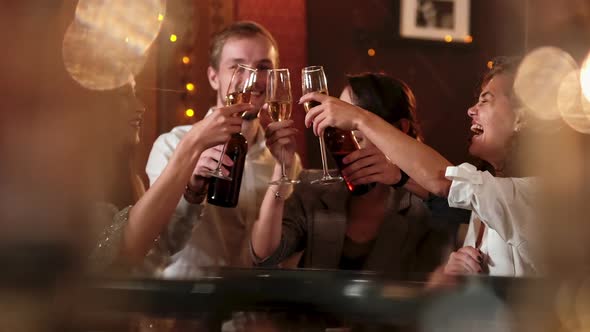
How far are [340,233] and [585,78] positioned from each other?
0.78 metres

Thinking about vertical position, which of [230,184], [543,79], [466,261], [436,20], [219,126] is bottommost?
[466,261]

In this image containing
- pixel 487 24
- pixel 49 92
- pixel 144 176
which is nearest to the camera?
pixel 49 92

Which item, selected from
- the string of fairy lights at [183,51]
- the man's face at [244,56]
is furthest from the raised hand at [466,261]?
the string of fairy lights at [183,51]

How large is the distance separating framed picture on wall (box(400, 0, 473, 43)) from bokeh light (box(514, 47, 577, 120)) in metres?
0.35

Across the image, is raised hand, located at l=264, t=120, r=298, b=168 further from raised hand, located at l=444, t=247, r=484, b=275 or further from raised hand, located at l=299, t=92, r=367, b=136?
raised hand, located at l=444, t=247, r=484, b=275

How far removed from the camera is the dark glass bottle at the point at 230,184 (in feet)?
3.82

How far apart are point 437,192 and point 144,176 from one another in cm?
70

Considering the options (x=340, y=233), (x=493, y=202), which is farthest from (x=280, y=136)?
(x=493, y=202)

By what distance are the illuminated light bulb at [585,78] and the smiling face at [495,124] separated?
45cm

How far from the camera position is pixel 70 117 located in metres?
0.70

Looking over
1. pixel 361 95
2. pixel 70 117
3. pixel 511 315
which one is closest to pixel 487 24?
pixel 361 95

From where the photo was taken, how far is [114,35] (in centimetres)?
164

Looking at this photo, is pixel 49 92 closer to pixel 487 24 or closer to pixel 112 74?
pixel 112 74

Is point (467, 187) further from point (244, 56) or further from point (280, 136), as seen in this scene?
point (244, 56)
